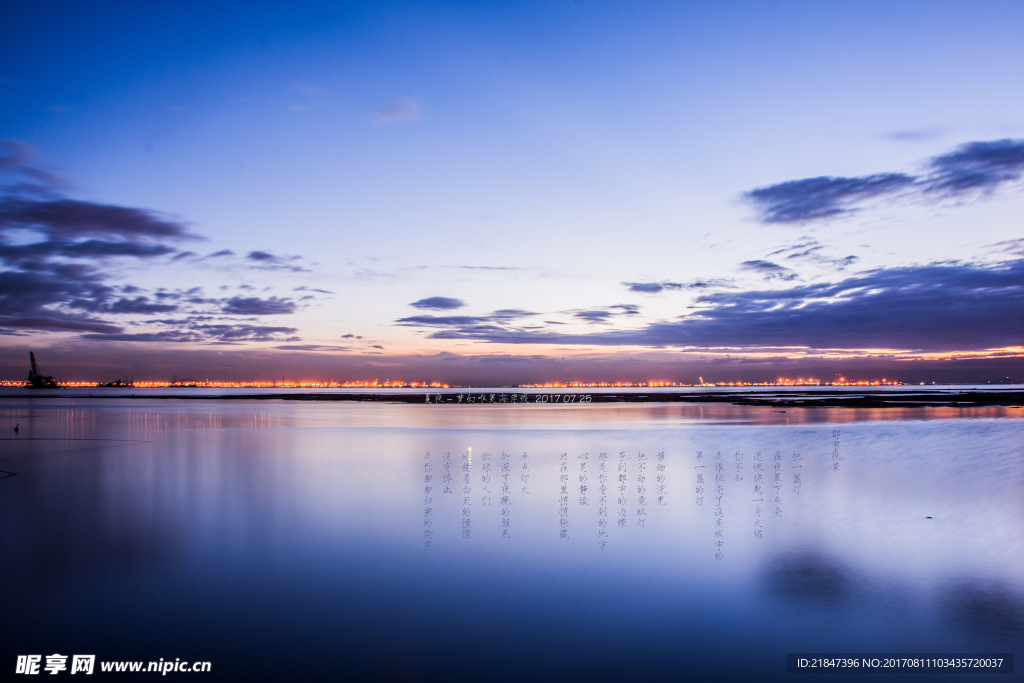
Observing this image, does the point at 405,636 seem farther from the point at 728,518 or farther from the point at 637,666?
the point at 728,518

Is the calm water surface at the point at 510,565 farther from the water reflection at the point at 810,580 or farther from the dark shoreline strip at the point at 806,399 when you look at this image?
the dark shoreline strip at the point at 806,399

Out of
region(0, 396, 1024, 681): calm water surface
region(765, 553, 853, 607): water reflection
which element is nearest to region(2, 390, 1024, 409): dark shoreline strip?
region(0, 396, 1024, 681): calm water surface

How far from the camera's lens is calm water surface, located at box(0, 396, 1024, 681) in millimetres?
6539

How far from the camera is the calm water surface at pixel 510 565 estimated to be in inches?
257

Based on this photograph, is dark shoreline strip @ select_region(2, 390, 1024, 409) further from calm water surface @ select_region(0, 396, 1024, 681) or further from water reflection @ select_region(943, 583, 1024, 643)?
water reflection @ select_region(943, 583, 1024, 643)

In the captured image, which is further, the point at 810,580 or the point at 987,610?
the point at 810,580

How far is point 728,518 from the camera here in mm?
12508

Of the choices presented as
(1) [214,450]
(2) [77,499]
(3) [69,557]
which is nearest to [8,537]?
(3) [69,557]

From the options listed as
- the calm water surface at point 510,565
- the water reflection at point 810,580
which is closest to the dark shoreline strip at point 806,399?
the calm water surface at point 510,565

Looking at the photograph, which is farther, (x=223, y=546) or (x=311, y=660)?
(x=223, y=546)

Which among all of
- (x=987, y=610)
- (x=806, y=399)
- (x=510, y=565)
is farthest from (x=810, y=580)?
(x=806, y=399)

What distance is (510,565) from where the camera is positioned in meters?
9.36

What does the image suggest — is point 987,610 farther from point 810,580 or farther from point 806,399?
point 806,399

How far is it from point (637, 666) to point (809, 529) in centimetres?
698
